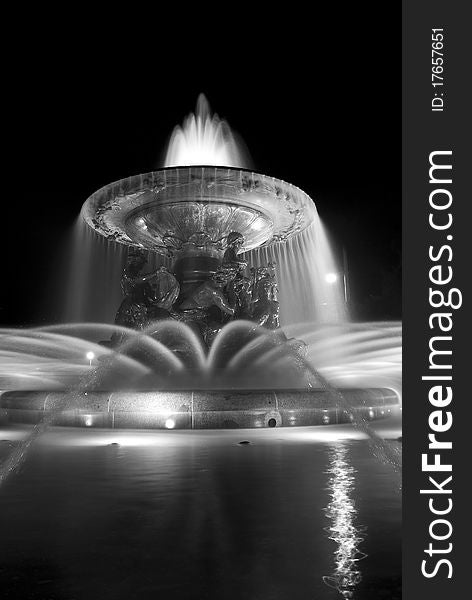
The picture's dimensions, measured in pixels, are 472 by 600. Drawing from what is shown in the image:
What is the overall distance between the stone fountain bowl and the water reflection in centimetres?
830

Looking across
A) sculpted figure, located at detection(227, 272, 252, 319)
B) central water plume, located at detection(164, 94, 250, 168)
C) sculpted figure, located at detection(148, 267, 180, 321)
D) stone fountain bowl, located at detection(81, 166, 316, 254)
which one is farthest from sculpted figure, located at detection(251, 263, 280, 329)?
central water plume, located at detection(164, 94, 250, 168)

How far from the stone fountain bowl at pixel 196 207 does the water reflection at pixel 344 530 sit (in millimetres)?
8296

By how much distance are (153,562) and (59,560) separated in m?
0.50

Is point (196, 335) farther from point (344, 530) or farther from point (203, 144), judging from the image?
point (344, 530)

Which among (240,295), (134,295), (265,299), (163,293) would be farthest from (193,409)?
(265,299)

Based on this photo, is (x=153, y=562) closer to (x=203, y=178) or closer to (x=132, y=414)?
(x=132, y=414)

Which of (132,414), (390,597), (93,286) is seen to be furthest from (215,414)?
(93,286)

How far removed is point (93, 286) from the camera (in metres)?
32.2

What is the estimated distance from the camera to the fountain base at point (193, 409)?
9.67 meters

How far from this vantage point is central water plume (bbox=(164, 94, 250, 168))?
19594 millimetres

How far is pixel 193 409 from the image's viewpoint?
9672 mm

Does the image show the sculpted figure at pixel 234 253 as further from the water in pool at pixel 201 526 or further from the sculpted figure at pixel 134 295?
the water in pool at pixel 201 526

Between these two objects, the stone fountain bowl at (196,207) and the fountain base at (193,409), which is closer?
the fountain base at (193,409)

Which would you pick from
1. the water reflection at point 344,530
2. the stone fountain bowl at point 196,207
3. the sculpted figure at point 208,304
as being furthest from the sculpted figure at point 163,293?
the water reflection at point 344,530
